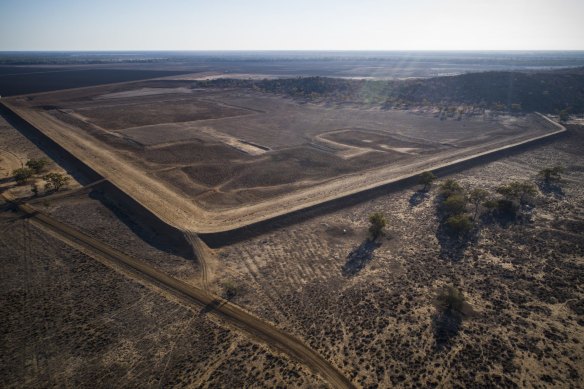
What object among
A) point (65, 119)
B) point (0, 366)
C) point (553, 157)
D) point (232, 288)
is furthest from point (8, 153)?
point (553, 157)

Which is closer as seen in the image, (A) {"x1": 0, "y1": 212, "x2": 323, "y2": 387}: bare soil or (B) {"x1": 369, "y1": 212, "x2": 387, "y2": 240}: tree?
(A) {"x1": 0, "y1": 212, "x2": 323, "y2": 387}: bare soil

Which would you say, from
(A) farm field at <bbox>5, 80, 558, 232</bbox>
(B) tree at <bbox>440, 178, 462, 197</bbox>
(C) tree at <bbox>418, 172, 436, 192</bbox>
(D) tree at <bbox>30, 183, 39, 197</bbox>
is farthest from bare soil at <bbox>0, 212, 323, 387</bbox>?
(C) tree at <bbox>418, 172, 436, 192</bbox>

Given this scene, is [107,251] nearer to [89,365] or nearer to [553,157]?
[89,365]

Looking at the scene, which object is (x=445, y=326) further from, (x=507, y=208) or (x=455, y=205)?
(x=507, y=208)

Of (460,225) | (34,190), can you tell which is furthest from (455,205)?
(34,190)

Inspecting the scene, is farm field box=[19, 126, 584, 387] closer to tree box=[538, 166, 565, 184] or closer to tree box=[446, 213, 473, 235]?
tree box=[446, 213, 473, 235]
